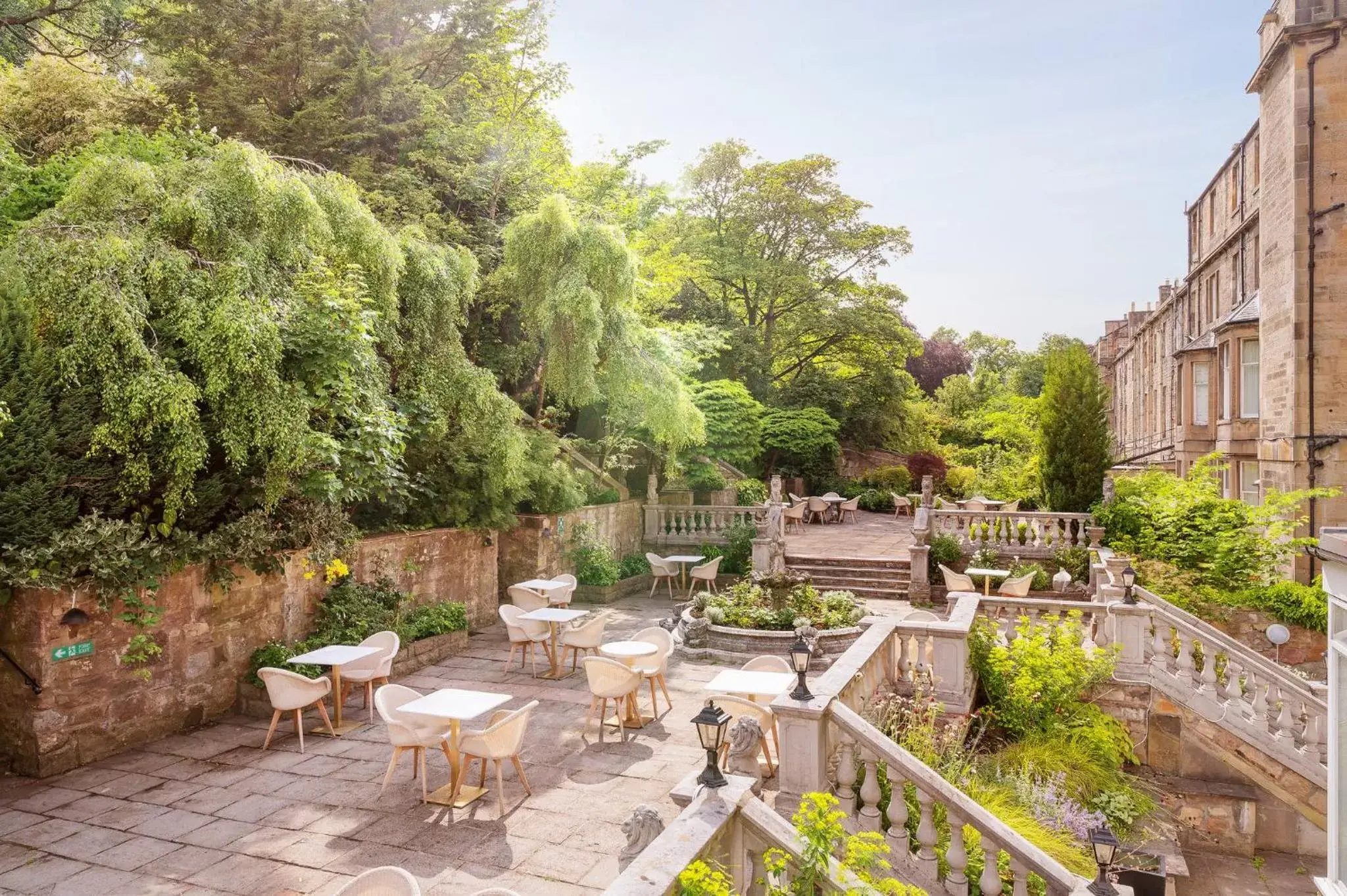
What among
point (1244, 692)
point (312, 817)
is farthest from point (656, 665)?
point (1244, 692)

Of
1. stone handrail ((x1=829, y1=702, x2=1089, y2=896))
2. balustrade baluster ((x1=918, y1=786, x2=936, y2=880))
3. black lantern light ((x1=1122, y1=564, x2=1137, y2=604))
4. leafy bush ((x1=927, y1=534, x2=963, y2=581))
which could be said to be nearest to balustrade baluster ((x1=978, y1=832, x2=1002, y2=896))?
stone handrail ((x1=829, y1=702, x2=1089, y2=896))

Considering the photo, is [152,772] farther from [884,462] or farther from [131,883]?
[884,462]

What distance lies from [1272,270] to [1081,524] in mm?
6581

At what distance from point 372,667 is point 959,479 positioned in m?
23.2

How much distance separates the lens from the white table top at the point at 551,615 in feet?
33.3

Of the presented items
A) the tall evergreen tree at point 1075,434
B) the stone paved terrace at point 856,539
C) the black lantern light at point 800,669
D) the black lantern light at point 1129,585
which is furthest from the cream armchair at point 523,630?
the tall evergreen tree at point 1075,434

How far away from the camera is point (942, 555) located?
15.9 meters

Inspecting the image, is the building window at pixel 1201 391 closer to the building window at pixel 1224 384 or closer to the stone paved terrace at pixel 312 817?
the building window at pixel 1224 384

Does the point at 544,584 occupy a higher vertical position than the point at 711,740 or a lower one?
lower

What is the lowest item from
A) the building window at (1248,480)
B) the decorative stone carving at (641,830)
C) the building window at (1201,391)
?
the decorative stone carving at (641,830)

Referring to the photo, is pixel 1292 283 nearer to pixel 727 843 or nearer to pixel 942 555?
pixel 942 555

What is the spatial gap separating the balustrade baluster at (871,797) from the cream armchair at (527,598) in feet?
24.4

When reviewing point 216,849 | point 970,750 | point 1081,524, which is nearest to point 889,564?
point 1081,524

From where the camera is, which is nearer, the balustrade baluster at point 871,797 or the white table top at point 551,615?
the balustrade baluster at point 871,797
